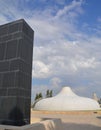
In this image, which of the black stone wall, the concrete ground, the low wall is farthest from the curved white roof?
the black stone wall

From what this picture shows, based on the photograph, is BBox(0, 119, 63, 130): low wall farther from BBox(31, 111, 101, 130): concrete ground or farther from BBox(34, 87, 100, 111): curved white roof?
BBox(34, 87, 100, 111): curved white roof

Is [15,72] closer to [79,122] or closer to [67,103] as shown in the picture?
[79,122]

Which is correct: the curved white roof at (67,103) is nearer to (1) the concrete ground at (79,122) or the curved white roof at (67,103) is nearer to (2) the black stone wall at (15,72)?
(1) the concrete ground at (79,122)

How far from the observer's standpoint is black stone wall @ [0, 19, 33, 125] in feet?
→ 21.4

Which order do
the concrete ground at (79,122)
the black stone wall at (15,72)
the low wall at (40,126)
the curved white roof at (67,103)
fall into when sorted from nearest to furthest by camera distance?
the low wall at (40,126), the black stone wall at (15,72), the concrete ground at (79,122), the curved white roof at (67,103)

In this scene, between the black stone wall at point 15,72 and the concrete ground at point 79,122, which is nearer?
the black stone wall at point 15,72

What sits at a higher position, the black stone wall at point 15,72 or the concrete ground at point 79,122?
the black stone wall at point 15,72

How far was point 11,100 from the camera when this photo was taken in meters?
6.55

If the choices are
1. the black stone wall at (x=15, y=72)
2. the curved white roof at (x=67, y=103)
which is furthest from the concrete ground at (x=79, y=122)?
the curved white roof at (x=67, y=103)

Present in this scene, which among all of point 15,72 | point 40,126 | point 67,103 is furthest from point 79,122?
point 67,103

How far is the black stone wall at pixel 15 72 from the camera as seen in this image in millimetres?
6514

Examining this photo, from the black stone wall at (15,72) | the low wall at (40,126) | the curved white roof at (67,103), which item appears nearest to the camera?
the low wall at (40,126)

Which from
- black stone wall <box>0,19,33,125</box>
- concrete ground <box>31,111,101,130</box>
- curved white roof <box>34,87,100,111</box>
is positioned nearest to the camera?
black stone wall <box>0,19,33,125</box>

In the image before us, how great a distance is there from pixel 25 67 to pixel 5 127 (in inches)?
89.6
